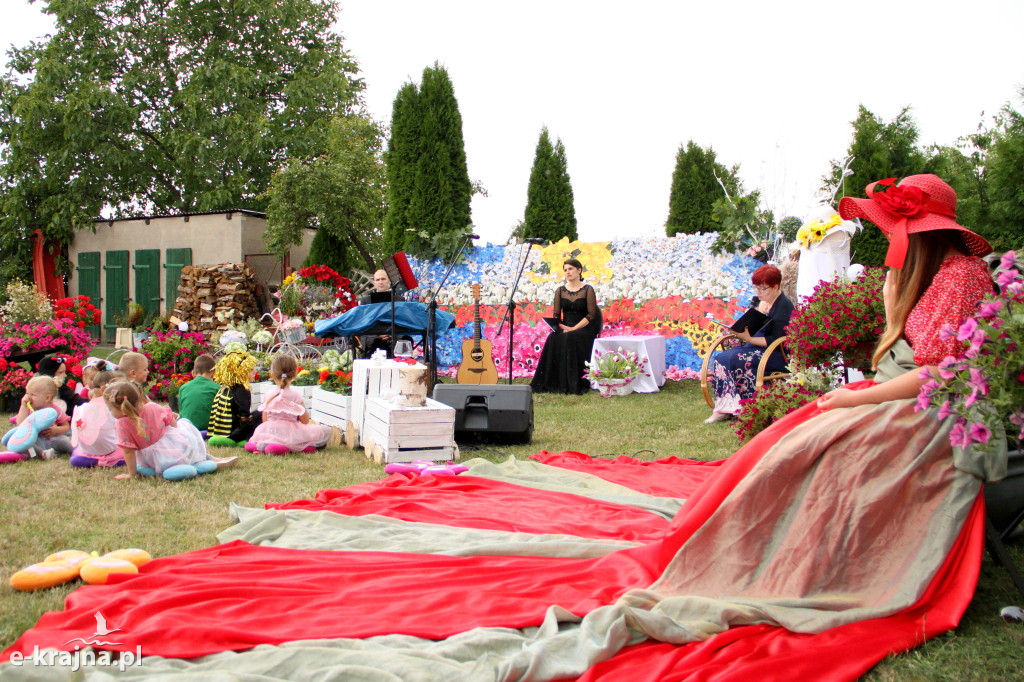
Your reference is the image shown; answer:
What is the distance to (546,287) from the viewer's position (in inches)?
446

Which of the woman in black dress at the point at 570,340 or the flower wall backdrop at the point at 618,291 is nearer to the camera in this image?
the woman in black dress at the point at 570,340

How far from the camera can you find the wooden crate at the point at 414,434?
520cm

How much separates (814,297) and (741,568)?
Answer: 8.41ft

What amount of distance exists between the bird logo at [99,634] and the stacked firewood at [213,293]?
40.4 feet

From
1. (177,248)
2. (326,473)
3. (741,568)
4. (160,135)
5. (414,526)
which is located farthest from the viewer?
(160,135)

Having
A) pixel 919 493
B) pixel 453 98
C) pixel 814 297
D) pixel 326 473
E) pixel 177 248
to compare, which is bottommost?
pixel 326 473

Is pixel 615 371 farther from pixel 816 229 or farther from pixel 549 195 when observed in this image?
pixel 549 195

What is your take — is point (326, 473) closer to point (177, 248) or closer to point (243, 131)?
point (177, 248)

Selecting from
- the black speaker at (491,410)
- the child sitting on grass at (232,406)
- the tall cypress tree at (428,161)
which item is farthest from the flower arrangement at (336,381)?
the tall cypress tree at (428,161)

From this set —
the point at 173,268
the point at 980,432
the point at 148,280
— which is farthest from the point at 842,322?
the point at 148,280

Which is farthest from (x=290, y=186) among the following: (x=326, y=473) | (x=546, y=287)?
(x=326, y=473)

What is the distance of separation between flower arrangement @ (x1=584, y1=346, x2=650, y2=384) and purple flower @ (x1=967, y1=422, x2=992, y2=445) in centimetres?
679

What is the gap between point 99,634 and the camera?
2.30 meters

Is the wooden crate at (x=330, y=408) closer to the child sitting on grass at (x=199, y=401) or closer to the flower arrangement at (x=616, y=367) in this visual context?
the child sitting on grass at (x=199, y=401)
